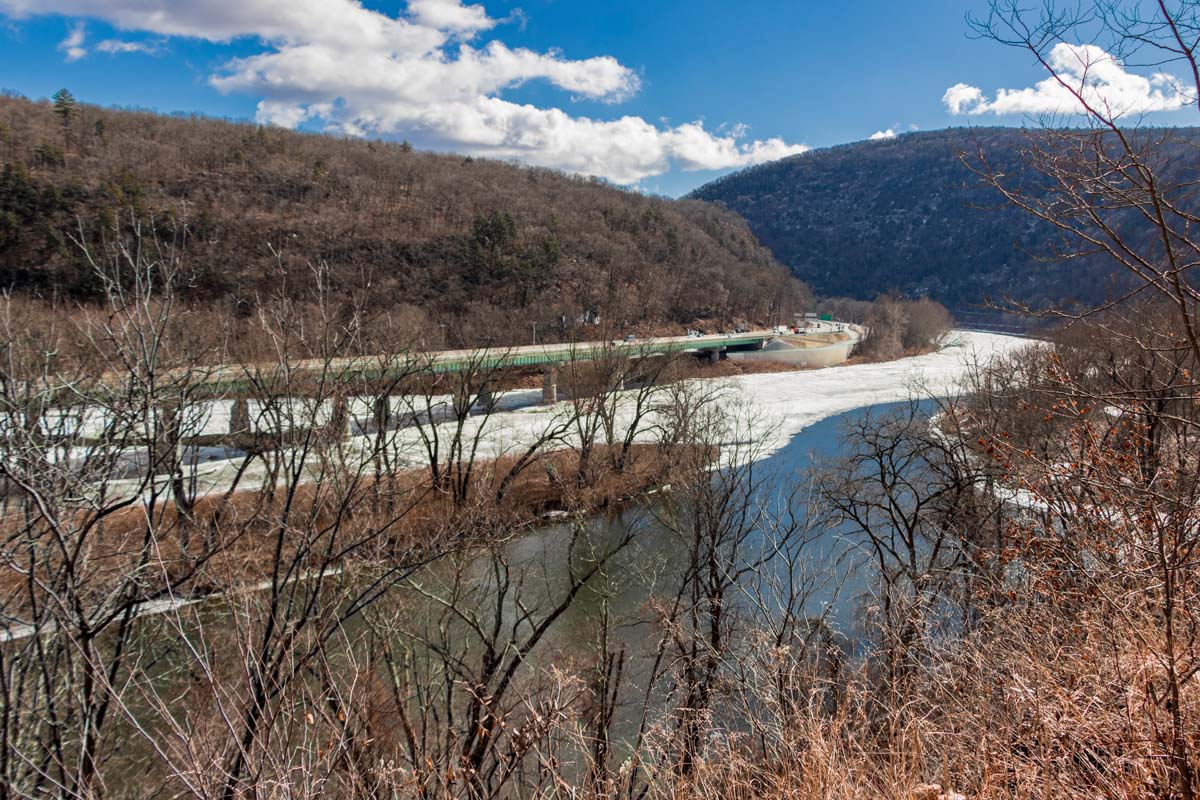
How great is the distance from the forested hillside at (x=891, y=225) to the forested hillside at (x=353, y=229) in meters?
55.4

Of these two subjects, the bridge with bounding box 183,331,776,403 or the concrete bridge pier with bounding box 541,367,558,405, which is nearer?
the bridge with bounding box 183,331,776,403

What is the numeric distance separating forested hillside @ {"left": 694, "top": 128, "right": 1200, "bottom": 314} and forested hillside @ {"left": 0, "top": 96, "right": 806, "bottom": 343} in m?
55.4

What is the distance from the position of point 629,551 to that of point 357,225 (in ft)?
176

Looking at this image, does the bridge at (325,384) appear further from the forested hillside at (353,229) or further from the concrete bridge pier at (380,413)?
the forested hillside at (353,229)

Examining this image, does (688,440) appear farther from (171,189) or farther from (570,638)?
(171,189)

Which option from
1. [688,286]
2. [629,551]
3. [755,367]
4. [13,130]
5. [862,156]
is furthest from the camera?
[862,156]

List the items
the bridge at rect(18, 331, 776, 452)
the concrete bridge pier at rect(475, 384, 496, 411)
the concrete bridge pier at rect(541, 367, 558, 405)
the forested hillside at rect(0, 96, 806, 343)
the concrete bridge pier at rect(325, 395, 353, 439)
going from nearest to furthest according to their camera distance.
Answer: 1. the bridge at rect(18, 331, 776, 452)
2. the concrete bridge pier at rect(325, 395, 353, 439)
3. the concrete bridge pier at rect(475, 384, 496, 411)
4. the concrete bridge pier at rect(541, 367, 558, 405)
5. the forested hillside at rect(0, 96, 806, 343)

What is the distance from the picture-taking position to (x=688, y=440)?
1948 centimetres

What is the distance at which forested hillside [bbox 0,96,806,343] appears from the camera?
45812 millimetres

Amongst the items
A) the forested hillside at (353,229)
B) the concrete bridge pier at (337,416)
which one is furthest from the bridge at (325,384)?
the forested hillside at (353,229)

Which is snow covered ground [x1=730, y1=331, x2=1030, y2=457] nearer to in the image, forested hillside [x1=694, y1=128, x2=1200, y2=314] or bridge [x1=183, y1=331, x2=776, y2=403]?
bridge [x1=183, y1=331, x2=776, y2=403]

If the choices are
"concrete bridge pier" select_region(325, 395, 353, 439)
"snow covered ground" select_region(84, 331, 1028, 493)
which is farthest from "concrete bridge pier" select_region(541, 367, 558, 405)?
"concrete bridge pier" select_region(325, 395, 353, 439)

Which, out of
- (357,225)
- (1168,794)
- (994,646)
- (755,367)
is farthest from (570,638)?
(357,225)

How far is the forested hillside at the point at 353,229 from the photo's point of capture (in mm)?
45812
